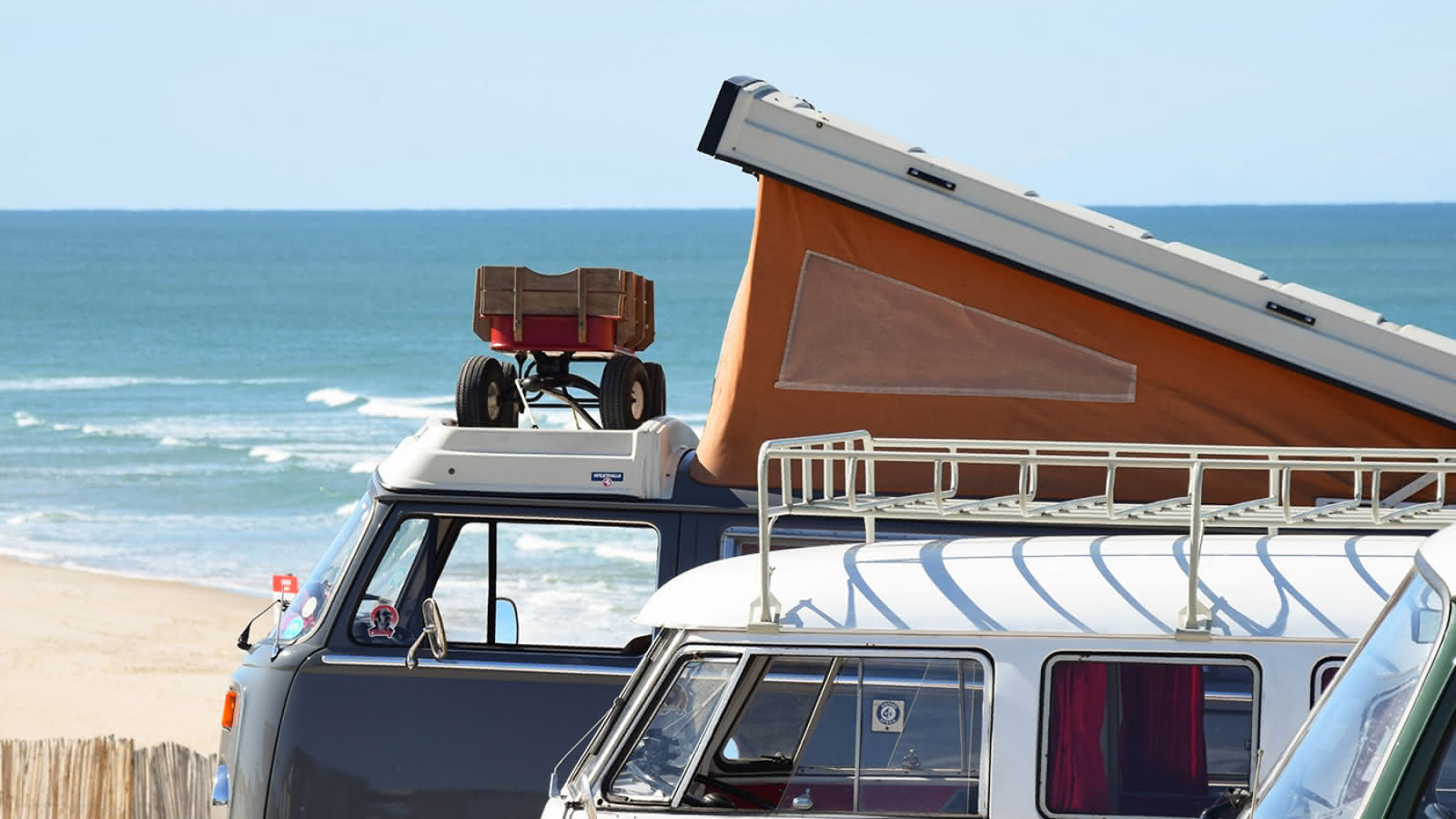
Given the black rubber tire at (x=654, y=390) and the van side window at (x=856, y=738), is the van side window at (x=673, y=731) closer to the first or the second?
the van side window at (x=856, y=738)

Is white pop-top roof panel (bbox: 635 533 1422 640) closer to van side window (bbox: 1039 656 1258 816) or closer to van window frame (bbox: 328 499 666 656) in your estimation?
van side window (bbox: 1039 656 1258 816)

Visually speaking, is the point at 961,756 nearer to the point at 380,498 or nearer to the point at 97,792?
the point at 380,498

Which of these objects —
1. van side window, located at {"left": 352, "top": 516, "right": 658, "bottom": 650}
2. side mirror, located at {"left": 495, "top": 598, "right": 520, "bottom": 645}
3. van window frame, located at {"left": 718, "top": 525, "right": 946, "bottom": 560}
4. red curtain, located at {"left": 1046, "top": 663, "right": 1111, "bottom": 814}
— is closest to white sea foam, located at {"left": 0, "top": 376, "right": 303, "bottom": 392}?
van side window, located at {"left": 352, "top": 516, "right": 658, "bottom": 650}

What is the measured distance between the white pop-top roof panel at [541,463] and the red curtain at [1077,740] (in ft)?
8.40

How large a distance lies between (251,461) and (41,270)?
10404 cm

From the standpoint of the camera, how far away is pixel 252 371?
60.0m

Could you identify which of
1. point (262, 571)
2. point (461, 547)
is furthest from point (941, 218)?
point (262, 571)

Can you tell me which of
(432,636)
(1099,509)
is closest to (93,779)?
(432,636)

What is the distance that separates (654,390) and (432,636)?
184 centimetres

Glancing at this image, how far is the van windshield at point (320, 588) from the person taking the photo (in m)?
6.82

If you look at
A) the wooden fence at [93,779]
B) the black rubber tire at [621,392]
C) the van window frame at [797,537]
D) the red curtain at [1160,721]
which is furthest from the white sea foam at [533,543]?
the red curtain at [1160,721]

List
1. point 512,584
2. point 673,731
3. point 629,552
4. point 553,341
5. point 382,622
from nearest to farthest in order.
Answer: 1. point 673,731
2. point 382,622
3. point 553,341
4. point 512,584
5. point 629,552

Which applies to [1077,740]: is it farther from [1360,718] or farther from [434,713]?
[434,713]

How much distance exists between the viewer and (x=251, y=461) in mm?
36969
